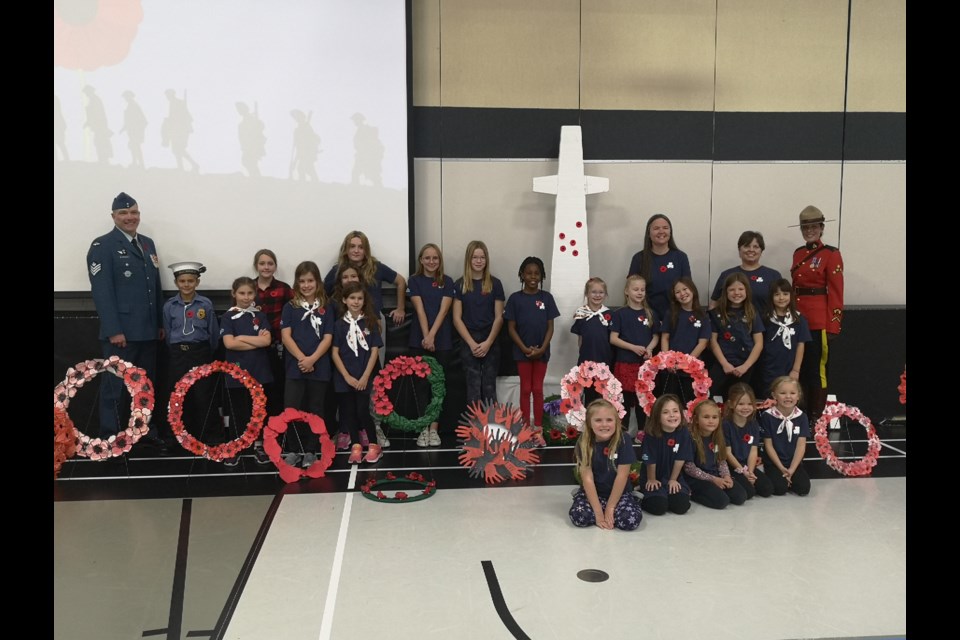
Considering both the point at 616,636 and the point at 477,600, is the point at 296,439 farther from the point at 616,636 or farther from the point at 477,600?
the point at 616,636

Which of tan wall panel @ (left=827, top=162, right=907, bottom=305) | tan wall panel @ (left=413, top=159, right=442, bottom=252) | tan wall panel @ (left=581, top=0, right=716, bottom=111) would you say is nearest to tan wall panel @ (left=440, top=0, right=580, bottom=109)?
tan wall panel @ (left=581, top=0, right=716, bottom=111)

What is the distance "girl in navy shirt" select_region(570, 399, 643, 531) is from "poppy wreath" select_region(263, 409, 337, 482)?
1738 mm

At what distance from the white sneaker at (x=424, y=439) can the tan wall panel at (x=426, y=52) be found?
2.74 meters

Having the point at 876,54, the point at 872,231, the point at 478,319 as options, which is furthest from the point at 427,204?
the point at 876,54

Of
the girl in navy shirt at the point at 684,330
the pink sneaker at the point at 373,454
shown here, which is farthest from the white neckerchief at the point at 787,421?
the pink sneaker at the point at 373,454

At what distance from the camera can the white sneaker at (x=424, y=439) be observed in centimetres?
Result: 555

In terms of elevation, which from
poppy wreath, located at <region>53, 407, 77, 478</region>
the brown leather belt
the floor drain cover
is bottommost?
the floor drain cover

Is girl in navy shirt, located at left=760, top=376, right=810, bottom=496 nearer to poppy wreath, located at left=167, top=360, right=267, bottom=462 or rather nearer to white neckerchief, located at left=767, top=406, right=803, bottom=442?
white neckerchief, located at left=767, top=406, right=803, bottom=442

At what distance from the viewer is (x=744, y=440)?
442 cm

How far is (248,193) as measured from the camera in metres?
5.71

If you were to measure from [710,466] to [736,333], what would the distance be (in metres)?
1.40

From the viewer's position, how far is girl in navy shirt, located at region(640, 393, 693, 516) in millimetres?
4082

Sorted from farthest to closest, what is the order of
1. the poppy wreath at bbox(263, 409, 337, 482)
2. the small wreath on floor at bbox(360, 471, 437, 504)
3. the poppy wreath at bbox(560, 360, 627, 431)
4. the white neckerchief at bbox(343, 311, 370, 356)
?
the white neckerchief at bbox(343, 311, 370, 356)
the poppy wreath at bbox(560, 360, 627, 431)
the poppy wreath at bbox(263, 409, 337, 482)
the small wreath on floor at bbox(360, 471, 437, 504)

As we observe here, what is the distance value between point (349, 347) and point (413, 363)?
1.58 ft
